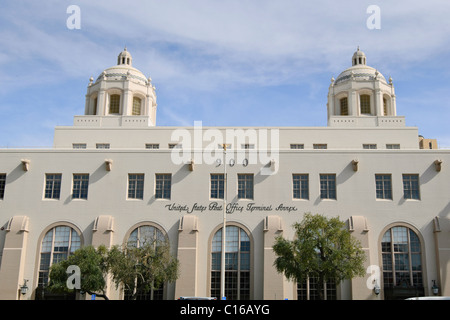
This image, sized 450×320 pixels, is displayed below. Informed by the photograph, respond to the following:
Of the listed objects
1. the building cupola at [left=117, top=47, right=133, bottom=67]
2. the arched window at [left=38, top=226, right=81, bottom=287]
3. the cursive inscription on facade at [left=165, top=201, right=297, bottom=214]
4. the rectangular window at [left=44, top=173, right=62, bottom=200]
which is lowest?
the arched window at [left=38, top=226, right=81, bottom=287]

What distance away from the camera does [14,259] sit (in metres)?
39.8

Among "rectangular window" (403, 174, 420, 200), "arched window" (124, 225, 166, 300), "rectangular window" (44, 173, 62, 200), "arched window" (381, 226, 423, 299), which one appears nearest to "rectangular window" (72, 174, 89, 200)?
"rectangular window" (44, 173, 62, 200)

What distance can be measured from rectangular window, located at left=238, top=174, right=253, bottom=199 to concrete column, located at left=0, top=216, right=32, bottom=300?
17048 millimetres

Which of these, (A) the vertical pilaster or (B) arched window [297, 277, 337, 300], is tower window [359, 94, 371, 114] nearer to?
(A) the vertical pilaster

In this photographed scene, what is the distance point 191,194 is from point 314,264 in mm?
12816

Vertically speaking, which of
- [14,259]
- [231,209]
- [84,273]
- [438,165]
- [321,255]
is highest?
[438,165]

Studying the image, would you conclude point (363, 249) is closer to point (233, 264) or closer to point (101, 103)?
point (233, 264)

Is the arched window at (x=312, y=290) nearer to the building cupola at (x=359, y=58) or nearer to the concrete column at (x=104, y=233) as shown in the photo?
the concrete column at (x=104, y=233)

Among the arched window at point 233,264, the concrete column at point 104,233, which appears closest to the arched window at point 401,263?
the arched window at point 233,264

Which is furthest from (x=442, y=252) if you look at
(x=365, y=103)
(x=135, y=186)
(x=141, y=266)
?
Answer: (x=135, y=186)

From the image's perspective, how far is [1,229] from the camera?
4116 cm

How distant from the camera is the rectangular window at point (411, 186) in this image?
4084cm

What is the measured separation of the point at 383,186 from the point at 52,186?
26.7 metres

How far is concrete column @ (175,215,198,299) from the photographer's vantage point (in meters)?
38.2
